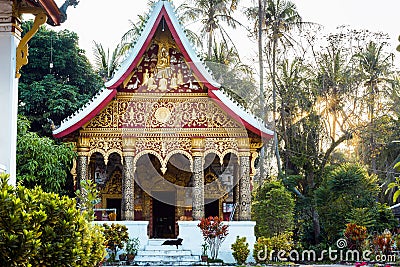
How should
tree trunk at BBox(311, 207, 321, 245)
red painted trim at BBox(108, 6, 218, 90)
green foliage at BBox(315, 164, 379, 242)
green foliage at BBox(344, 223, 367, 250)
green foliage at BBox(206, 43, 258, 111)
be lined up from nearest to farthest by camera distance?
green foliage at BBox(344, 223, 367, 250)
red painted trim at BBox(108, 6, 218, 90)
green foliage at BBox(315, 164, 379, 242)
tree trunk at BBox(311, 207, 321, 245)
green foliage at BBox(206, 43, 258, 111)

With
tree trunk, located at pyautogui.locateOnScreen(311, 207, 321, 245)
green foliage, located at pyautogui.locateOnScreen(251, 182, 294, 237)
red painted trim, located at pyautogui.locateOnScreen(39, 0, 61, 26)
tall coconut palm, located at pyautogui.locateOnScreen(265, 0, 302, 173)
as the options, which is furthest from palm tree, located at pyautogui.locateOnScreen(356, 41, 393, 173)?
red painted trim, located at pyautogui.locateOnScreen(39, 0, 61, 26)

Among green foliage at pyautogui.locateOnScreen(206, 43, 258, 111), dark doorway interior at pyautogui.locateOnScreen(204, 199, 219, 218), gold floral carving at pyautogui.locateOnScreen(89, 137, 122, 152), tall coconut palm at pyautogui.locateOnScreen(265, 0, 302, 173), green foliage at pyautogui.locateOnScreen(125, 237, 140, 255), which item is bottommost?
green foliage at pyautogui.locateOnScreen(125, 237, 140, 255)

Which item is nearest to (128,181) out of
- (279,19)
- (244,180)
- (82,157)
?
(82,157)

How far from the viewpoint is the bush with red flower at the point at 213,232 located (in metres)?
14.6

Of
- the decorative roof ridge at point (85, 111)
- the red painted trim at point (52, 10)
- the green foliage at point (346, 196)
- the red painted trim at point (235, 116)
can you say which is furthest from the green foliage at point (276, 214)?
the red painted trim at point (52, 10)

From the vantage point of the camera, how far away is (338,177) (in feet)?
63.6

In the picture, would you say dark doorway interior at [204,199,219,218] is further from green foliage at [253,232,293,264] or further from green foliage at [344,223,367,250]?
green foliage at [344,223,367,250]

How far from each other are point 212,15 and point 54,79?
917 cm

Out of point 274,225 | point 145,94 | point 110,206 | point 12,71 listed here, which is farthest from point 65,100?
point 12,71

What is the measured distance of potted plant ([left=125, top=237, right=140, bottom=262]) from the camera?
14.4m

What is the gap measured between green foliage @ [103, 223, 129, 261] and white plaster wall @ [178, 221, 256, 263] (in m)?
1.40

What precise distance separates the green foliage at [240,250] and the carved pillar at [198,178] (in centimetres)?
135

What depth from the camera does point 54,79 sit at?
23.1 metres

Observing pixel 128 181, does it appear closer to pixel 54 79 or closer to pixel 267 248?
pixel 267 248
